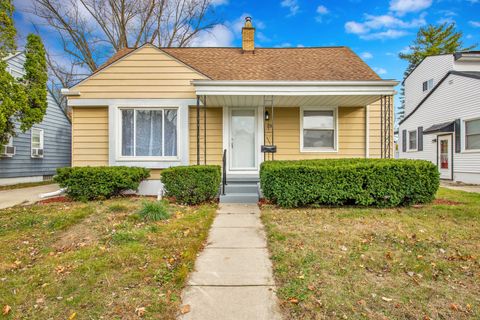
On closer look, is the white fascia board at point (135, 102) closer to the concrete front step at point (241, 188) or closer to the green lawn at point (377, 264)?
the concrete front step at point (241, 188)

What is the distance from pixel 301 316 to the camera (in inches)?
90.7

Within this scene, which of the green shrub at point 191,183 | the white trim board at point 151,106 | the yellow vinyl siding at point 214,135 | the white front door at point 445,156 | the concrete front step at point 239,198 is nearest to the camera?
the green shrub at point 191,183

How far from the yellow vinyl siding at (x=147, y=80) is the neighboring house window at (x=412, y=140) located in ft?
46.0

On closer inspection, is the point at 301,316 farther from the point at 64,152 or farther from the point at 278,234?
the point at 64,152

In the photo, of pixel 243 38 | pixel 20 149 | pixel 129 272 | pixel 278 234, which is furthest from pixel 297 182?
pixel 20 149

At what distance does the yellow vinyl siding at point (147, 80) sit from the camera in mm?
8133

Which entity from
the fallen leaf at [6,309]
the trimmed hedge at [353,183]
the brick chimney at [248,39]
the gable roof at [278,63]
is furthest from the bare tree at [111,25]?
the fallen leaf at [6,309]

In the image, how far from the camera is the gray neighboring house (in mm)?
12344

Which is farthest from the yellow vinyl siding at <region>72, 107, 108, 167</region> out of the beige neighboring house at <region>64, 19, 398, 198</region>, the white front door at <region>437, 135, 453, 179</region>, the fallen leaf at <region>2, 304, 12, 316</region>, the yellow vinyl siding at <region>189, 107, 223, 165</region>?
the white front door at <region>437, 135, 453, 179</region>

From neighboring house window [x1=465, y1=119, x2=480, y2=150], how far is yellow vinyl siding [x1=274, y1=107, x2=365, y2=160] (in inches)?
249

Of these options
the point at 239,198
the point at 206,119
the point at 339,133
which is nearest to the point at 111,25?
the point at 206,119

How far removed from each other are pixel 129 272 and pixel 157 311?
877 millimetres

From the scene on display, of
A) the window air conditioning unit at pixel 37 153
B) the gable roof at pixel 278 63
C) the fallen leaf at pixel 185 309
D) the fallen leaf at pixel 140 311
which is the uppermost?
the gable roof at pixel 278 63

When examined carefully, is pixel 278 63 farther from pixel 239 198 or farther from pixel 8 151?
pixel 8 151
